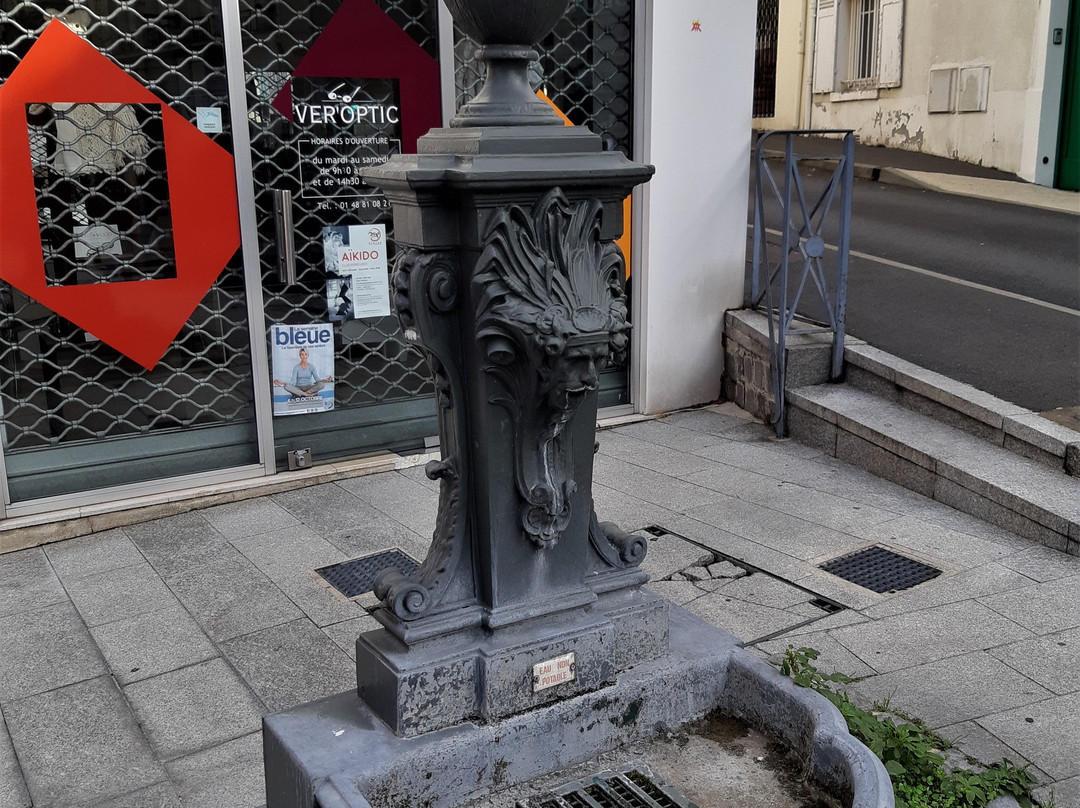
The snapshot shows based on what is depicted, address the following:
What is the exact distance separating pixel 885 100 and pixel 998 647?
17202 mm

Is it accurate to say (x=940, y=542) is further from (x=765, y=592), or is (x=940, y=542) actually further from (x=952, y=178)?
(x=952, y=178)

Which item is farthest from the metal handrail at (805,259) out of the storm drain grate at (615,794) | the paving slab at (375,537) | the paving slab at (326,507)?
the storm drain grate at (615,794)

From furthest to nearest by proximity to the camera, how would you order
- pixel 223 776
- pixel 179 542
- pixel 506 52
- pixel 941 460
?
1. pixel 941 460
2. pixel 179 542
3. pixel 223 776
4. pixel 506 52

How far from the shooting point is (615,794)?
3006 mm

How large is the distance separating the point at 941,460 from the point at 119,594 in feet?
14.2

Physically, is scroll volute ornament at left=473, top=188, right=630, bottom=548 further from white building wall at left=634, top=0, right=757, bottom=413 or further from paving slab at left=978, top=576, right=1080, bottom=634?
white building wall at left=634, top=0, right=757, bottom=413

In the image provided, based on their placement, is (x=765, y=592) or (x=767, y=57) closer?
(x=765, y=592)

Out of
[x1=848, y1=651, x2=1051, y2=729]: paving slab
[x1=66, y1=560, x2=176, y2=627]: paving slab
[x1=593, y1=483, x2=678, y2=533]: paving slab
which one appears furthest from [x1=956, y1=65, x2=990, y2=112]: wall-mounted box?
[x1=66, y1=560, x2=176, y2=627]: paving slab

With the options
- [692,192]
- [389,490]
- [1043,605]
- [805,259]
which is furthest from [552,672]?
[692,192]

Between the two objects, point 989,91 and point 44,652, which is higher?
point 989,91

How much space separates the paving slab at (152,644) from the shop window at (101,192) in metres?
2.12

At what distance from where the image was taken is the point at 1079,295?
8945mm

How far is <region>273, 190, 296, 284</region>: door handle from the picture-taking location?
6.48 m

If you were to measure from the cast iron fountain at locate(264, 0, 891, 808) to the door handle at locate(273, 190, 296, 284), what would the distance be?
11.9 ft
